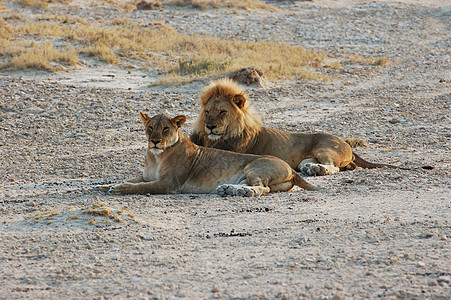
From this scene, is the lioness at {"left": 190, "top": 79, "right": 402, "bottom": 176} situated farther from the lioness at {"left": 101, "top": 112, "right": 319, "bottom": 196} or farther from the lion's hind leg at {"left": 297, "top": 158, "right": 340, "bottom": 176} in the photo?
the lioness at {"left": 101, "top": 112, "right": 319, "bottom": 196}

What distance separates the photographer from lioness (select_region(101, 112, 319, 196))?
8211mm

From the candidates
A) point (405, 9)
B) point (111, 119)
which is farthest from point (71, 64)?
point (405, 9)

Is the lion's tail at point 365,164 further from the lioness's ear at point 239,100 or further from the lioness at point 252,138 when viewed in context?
the lioness's ear at point 239,100

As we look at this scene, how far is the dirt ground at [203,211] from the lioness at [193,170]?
29 cm

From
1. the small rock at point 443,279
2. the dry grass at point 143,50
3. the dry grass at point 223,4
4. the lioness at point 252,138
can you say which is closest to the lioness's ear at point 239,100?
the lioness at point 252,138

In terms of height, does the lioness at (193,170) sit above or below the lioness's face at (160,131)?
below

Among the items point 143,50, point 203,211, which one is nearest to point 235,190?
point 203,211

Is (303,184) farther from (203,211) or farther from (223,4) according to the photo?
(223,4)

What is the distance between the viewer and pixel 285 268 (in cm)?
492

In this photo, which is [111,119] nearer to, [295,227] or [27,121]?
[27,121]

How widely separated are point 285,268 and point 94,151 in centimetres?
748

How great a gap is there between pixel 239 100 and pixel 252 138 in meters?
0.72

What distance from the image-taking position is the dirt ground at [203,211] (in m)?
4.63

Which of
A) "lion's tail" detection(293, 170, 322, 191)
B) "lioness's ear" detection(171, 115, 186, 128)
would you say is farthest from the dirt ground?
"lioness's ear" detection(171, 115, 186, 128)
